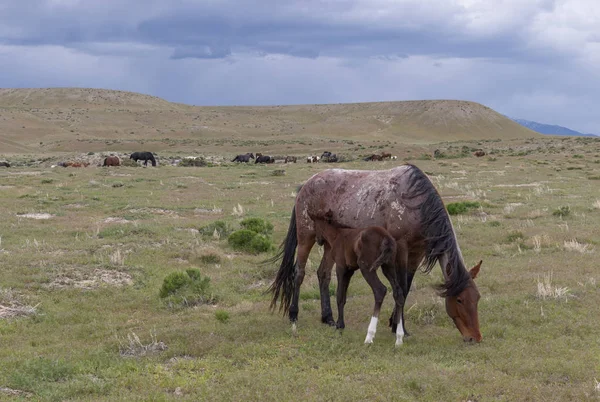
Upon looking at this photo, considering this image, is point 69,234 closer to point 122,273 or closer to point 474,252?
point 122,273

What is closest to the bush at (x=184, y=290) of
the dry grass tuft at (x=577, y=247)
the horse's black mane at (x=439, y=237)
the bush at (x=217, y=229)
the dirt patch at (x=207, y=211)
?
the horse's black mane at (x=439, y=237)

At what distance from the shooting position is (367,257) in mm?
7520

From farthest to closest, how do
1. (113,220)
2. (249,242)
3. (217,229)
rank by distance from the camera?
(113,220)
(217,229)
(249,242)

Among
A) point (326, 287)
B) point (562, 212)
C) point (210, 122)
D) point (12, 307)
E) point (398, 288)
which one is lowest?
point (12, 307)

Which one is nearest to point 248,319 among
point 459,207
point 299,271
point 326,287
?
point 299,271

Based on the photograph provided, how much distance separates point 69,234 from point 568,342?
13298mm

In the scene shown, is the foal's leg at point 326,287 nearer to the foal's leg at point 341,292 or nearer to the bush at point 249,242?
the foal's leg at point 341,292

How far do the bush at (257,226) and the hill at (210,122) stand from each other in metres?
70.7

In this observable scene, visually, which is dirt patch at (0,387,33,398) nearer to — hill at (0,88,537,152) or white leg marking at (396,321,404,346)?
white leg marking at (396,321,404,346)

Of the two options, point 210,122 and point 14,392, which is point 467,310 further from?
point 210,122

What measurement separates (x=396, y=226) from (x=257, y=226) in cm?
855

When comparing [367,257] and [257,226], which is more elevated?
[367,257]

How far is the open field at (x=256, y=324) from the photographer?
6160 millimetres

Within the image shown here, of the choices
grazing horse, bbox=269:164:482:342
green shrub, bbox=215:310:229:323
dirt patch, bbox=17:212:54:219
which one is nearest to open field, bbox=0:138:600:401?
green shrub, bbox=215:310:229:323
